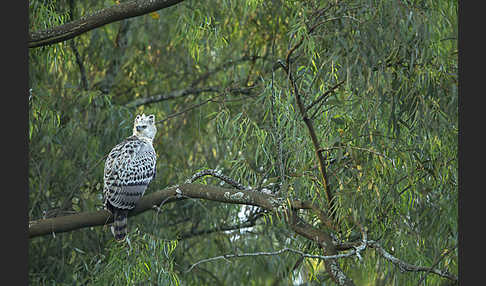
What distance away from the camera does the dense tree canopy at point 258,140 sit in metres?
3.43

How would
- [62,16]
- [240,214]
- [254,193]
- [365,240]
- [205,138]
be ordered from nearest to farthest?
[365,240], [254,193], [62,16], [240,214], [205,138]

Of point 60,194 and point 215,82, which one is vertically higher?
point 215,82

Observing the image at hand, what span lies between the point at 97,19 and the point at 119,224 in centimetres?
115

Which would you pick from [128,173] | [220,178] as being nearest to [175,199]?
[220,178]

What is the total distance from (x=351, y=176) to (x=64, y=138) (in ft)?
7.49

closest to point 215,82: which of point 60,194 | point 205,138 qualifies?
point 205,138

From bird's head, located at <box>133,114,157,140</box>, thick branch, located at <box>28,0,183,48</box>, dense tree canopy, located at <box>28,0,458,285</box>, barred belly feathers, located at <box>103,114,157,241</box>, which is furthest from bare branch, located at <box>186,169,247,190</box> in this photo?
bird's head, located at <box>133,114,157,140</box>

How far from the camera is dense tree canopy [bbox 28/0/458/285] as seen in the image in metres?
3.43

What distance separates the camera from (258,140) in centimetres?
399

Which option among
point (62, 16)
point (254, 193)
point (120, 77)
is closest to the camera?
point (254, 193)

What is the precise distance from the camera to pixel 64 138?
16.8ft

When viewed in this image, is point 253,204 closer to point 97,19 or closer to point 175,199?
point 175,199

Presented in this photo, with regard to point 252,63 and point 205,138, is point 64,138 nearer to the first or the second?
point 205,138

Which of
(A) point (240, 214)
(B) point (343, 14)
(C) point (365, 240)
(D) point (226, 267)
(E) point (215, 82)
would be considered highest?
(B) point (343, 14)
